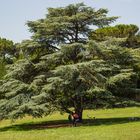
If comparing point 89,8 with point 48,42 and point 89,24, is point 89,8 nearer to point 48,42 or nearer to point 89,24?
point 89,24

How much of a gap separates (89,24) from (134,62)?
207 inches

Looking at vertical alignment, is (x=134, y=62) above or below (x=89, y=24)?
below

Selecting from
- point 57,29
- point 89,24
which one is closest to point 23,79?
point 57,29

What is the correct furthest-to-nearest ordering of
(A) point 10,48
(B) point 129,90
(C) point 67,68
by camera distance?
(A) point 10,48 < (B) point 129,90 < (C) point 67,68

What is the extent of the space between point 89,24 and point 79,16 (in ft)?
6.44

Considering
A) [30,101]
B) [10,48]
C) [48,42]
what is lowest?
[30,101]

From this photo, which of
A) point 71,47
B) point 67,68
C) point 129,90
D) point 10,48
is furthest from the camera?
point 10,48

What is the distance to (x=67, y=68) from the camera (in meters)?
31.2

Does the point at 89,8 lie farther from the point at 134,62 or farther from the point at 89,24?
the point at 134,62

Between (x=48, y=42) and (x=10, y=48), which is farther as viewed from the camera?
(x=10, y=48)

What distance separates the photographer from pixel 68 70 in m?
31.2

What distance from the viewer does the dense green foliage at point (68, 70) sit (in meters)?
32.3

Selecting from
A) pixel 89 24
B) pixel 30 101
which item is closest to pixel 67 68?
pixel 30 101

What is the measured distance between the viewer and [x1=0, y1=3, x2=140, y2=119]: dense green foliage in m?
32.3
